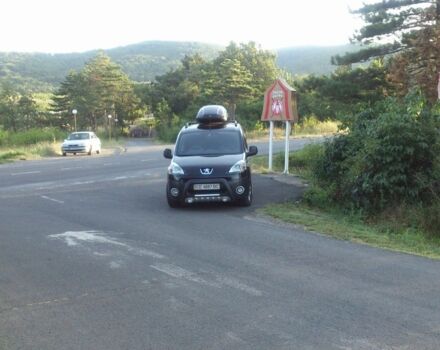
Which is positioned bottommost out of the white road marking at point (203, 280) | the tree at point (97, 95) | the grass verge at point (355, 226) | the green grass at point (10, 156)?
the green grass at point (10, 156)

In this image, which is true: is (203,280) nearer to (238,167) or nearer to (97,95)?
(238,167)

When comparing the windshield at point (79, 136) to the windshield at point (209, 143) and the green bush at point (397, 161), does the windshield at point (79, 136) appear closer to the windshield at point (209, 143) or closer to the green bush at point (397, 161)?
the windshield at point (209, 143)

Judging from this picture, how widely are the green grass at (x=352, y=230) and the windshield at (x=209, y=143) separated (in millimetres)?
1688

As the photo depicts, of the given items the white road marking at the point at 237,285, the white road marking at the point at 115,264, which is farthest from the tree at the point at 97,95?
the white road marking at the point at 237,285

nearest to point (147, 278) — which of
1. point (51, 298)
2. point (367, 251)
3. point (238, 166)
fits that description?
point (51, 298)

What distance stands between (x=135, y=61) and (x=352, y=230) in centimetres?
16990

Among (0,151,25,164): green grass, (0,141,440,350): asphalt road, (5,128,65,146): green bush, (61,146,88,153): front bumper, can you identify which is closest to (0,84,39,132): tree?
(5,128,65,146): green bush

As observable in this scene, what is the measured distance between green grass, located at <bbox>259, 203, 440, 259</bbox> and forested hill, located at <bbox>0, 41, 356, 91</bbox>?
121383 millimetres

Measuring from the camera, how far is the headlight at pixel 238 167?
12.2m

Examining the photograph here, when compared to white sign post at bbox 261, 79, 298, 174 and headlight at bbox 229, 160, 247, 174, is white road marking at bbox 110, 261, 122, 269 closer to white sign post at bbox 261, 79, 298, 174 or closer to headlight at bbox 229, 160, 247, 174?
headlight at bbox 229, 160, 247, 174

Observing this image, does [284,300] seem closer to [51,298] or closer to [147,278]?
[147,278]

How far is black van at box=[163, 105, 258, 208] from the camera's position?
12.1 metres

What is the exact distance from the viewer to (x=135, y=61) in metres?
174

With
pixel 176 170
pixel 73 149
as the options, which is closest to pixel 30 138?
pixel 73 149
